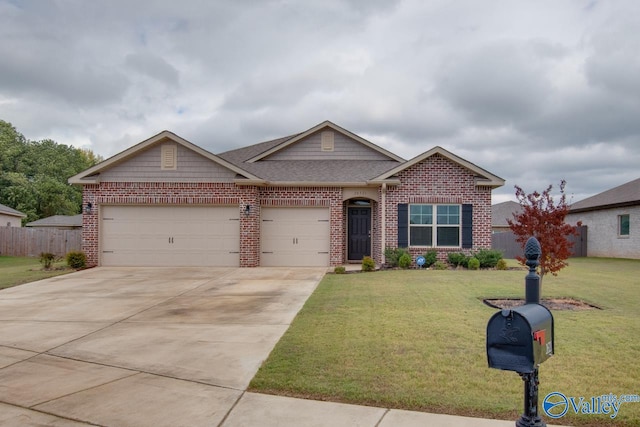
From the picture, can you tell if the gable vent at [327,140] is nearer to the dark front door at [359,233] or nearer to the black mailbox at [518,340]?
the dark front door at [359,233]

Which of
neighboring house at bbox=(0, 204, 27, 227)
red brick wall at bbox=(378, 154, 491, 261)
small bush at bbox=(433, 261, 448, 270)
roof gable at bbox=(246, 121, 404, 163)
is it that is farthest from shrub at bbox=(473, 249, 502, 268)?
neighboring house at bbox=(0, 204, 27, 227)

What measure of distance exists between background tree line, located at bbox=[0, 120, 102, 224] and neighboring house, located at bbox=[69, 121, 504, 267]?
29.7 m

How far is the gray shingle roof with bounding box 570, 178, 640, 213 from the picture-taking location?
23.8 m

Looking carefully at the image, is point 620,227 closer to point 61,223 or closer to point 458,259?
point 458,259

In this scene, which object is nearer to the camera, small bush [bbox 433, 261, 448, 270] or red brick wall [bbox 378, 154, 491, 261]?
small bush [bbox 433, 261, 448, 270]

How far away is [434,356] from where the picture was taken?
569cm

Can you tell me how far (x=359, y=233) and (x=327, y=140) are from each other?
4294mm

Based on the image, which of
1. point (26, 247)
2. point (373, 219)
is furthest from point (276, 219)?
point (26, 247)

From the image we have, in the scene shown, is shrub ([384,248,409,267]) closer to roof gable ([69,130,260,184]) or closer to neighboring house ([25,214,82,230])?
roof gable ([69,130,260,184])

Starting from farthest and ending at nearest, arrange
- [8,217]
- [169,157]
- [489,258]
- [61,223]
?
[61,223], [8,217], [169,157], [489,258]

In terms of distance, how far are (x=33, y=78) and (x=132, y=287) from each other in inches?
448

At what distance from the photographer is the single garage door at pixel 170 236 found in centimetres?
1719

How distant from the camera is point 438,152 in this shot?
17219mm

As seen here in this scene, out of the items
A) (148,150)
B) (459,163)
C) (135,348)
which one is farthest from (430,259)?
(135,348)
